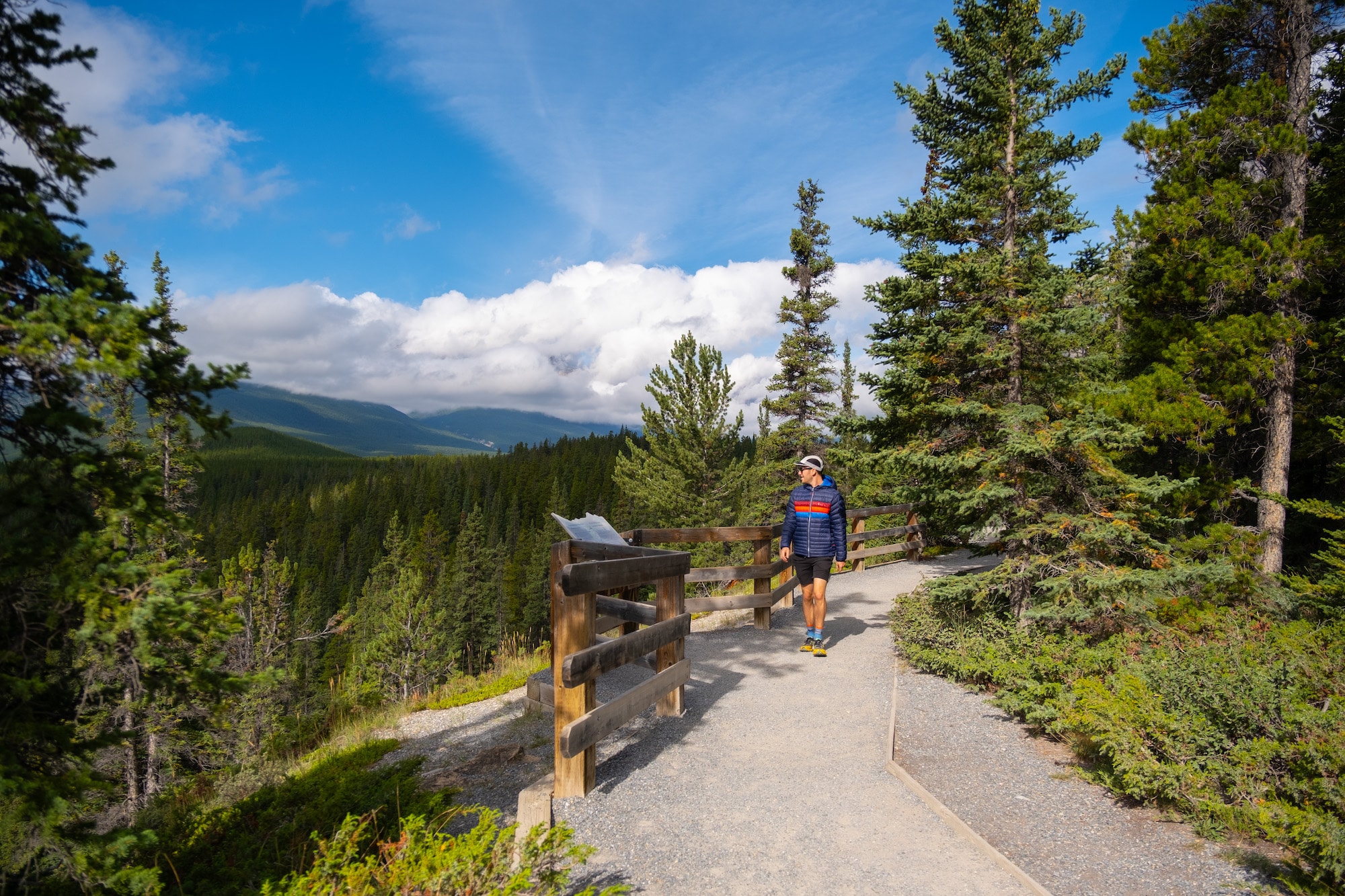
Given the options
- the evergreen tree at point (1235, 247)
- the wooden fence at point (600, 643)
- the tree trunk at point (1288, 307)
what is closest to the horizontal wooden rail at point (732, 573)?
the wooden fence at point (600, 643)

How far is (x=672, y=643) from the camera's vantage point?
6250mm

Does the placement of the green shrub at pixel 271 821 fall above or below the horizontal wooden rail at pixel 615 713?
below

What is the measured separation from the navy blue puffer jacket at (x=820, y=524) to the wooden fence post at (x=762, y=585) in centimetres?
133

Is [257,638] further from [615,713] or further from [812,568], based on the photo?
[615,713]

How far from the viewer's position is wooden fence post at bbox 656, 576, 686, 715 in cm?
617

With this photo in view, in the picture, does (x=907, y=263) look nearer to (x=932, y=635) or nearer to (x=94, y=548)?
(x=932, y=635)

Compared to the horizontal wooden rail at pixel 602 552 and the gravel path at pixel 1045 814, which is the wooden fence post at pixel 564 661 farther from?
the gravel path at pixel 1045 814

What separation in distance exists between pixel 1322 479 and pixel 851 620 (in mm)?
7724

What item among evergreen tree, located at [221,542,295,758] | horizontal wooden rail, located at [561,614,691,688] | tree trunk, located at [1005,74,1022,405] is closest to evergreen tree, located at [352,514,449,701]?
evergreen tree, located at [221,542,295,758]

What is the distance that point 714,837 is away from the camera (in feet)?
13.8

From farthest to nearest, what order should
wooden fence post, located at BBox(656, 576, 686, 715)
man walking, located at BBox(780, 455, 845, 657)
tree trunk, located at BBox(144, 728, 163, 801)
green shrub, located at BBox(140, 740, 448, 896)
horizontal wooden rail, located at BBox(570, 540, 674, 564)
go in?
tree trunk, located at BBox(144, 728, 163, 801), man walking, located at BBox(780, 455, 845, 657), wooden fence post, located at BBox(656, 576, 686, 715), horizontal wooden rail, located at BBox(570, 540, 674, 564), green shrub, located at BBox(140, 740, 448, 896)

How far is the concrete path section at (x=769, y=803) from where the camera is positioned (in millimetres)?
3793

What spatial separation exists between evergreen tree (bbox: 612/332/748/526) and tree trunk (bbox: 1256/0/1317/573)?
14861 mm

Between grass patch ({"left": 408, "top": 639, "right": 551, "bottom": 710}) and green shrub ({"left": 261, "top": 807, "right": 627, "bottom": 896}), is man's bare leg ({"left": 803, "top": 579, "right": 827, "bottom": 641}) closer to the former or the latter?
grass patch ({"left": 408, "top": 639, "right": 551, "bottom": 710})
